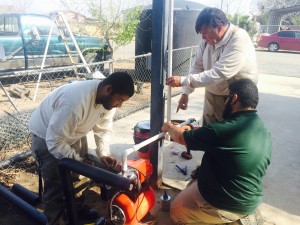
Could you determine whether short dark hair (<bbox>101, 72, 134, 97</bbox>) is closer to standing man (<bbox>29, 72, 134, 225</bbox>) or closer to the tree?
standing man (<bbox>29, 72, 134, 225</bbox>)

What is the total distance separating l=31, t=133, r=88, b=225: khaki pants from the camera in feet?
7.47

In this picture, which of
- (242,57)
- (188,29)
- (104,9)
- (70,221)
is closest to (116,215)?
(70,221)

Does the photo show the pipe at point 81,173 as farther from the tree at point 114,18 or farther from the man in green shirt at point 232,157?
the tree at point 114,18

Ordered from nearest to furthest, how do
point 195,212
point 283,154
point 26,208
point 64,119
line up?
point 64,119
point 195,212
point 26,208
point 283,154

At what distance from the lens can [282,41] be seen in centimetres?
1870

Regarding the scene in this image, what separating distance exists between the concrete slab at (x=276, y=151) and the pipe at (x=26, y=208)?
1084mm

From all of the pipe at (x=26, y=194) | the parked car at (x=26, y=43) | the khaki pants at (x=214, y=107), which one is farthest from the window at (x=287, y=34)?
the pipe at (x=26, y=194)

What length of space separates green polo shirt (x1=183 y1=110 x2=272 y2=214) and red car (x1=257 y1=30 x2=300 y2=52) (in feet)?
61.9

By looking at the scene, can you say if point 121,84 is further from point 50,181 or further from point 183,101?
point 183,101

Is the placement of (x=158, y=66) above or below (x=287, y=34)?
below

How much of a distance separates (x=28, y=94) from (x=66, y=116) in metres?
5.04

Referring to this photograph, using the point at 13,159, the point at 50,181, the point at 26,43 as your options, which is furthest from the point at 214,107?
the point at 26,43

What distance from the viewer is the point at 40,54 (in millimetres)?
7676

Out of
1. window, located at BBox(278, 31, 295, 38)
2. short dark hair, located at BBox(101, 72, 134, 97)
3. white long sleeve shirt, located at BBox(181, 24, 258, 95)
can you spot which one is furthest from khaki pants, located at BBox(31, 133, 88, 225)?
window, located at BBox(278, 31, 295, 38)
